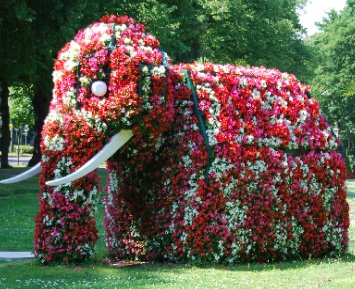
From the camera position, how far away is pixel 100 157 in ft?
31.3

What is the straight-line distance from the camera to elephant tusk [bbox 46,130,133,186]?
919cm

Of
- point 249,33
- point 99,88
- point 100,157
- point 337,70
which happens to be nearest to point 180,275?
point 100,157

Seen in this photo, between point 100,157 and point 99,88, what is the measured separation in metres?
0.88

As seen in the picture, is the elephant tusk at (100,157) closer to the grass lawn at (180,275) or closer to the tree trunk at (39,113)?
the grass lawn at (180,275)

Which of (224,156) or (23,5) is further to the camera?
(23,5)

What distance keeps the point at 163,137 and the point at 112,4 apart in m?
17.5

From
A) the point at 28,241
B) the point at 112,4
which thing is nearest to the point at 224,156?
the point at 28,241

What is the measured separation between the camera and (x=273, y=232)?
426 inches

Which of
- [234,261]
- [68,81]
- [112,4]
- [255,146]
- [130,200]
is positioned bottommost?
[234,261]

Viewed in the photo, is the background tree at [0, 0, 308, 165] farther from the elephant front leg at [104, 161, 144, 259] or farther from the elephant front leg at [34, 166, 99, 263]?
the elephant front leg at [34, 166, 99, 263]

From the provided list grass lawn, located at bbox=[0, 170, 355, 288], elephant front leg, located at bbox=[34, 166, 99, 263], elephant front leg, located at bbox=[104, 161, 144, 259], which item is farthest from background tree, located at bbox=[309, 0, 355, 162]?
elephant front leg, located at bbox=[34, 166, 99, 263]

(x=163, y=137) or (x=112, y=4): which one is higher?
(x=112, y=4)

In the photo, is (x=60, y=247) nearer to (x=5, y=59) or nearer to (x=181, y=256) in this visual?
(x=181, y=256)

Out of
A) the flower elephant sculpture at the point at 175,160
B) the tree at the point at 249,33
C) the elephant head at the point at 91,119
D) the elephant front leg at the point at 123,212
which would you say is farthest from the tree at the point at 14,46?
the tree at the point at 249,33
